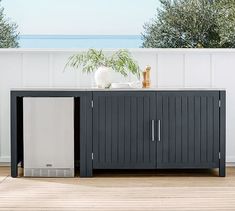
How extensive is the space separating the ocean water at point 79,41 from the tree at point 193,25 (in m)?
0.14

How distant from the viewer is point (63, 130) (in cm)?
396

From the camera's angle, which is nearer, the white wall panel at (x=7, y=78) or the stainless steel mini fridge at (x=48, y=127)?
the stainless steel mini fridge at (x=48, y=127)

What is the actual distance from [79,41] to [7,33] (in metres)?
0.66

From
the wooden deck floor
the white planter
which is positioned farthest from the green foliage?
the wooden deck floor

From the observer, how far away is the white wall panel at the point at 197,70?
4.54 m

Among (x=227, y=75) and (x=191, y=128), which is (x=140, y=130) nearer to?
(x=191, y=128)

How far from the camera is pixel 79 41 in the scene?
15.8 ft

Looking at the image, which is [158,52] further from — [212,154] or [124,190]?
[124,190]

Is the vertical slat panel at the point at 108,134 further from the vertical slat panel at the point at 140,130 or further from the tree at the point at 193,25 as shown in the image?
the tree at the point at 193,25

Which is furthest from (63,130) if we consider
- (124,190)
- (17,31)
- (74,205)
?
(17,31)

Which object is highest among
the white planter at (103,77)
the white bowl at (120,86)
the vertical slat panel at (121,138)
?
the white planter at (103,77)

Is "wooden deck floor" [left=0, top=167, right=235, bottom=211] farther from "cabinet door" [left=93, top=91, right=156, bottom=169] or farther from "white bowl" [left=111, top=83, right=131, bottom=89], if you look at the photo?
"white bowl" [left=111, top=83, right=131, bottom=89]

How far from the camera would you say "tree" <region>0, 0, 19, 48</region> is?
15.8 ft

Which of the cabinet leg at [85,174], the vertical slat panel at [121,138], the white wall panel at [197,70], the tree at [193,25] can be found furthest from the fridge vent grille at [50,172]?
the tree at [193,25]
